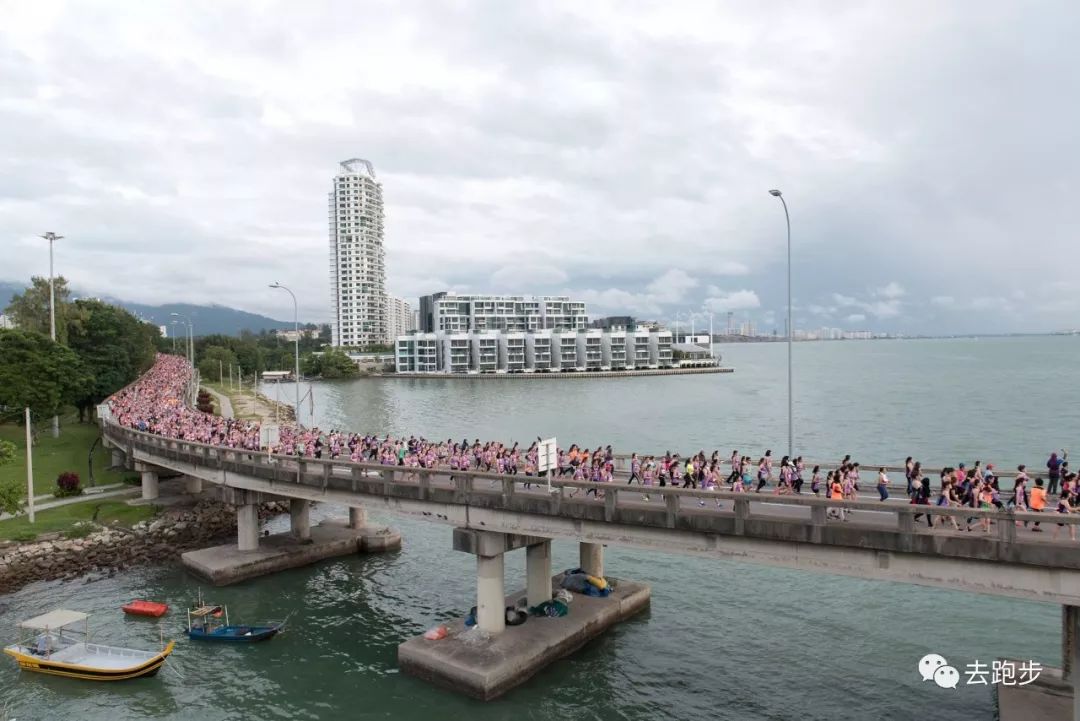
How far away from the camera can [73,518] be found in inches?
1727

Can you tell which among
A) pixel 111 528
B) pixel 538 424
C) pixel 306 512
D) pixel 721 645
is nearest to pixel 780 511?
pixel 721 645

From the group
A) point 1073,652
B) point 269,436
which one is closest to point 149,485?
point 269,436

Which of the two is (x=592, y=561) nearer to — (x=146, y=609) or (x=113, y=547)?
(x=146, y=609)

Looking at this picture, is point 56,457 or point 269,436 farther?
point 56,457

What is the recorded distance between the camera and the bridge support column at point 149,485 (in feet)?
164

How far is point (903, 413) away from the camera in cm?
10775

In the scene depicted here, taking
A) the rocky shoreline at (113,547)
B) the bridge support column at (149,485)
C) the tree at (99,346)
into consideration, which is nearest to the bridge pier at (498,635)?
the rocky shoreline at (113,547)

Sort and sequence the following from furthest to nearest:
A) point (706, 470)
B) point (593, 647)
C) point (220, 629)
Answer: point (220, 629), point (593, 647), point (706, 470)

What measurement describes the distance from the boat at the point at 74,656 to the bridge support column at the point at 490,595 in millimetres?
12197

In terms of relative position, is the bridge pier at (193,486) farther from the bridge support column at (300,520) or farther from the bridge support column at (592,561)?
the bridge support column at (592,561)

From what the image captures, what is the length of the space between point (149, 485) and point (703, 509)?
4353 centimetres

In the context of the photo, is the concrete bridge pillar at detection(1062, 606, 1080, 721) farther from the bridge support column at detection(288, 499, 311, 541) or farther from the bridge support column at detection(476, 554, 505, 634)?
the bridge support column at detection(288, 499, 311, 541)

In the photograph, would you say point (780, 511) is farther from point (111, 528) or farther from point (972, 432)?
point (972, 432)

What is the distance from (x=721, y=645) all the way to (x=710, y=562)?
34.4 ft
